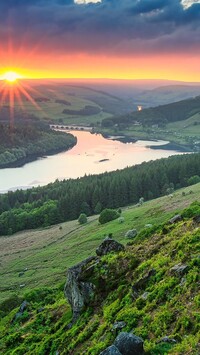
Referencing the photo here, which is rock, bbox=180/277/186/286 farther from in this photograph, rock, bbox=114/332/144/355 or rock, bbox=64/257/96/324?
rock, bbox=64/257/96/324

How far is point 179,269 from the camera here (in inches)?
954

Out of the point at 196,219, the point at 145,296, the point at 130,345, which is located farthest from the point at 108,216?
the point at 130,345

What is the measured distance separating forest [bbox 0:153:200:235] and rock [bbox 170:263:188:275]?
11623 centimetres

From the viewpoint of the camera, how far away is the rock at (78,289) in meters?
29.3

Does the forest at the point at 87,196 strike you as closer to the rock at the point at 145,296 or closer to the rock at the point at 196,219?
the rock at the point at 196,219

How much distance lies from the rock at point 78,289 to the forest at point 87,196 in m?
108

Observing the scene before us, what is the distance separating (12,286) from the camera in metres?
68.8

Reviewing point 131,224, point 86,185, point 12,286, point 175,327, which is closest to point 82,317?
point 175,327

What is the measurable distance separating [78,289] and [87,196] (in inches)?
4927

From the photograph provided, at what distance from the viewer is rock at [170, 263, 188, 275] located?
2388 centimetres

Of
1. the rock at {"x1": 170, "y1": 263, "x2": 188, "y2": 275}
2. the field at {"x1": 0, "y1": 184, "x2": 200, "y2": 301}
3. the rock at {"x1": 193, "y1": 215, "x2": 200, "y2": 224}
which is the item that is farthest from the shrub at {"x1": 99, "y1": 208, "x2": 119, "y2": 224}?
the rock at {"x1": 170, "y1": 263, "x2": 188, "y2": 275}

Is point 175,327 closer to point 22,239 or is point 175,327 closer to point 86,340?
point 86,340

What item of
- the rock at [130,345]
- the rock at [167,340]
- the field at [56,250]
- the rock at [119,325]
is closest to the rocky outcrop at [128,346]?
the rock at [130,345]

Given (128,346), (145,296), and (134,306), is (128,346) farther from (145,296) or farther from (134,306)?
(145,296)
